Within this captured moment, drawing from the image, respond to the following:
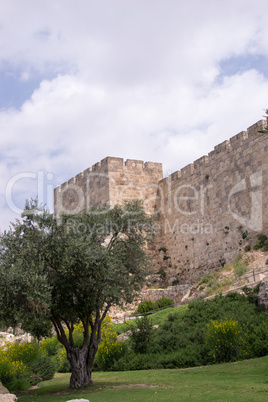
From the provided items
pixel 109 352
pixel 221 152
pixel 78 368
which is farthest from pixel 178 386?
pixel 221 152

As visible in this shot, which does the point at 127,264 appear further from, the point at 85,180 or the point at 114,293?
the point at 85,180

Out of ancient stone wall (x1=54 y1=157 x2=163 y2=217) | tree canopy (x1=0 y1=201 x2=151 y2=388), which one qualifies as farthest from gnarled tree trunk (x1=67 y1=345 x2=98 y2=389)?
ancient stone wall (x1=54 y1=157 x2=163 y2=217)

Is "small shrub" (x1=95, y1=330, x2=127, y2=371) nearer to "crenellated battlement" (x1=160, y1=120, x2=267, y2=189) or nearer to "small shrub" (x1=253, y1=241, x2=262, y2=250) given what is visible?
"small shrub" (x1=253, y1=241, x2=262, y2=250)

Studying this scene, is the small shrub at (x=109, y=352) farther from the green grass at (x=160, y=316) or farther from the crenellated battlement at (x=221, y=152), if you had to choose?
the crenellated battlement at (x=221, y=152)

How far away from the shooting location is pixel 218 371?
10.6m

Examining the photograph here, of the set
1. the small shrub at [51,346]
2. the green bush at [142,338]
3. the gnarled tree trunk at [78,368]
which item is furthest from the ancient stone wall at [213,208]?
the gnarled tree trunk at [78,368]

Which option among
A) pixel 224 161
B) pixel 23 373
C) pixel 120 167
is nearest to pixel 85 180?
pixel 120 167

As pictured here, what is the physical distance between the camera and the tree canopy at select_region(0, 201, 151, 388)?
9.53m

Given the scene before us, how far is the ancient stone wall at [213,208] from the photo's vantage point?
738 inches

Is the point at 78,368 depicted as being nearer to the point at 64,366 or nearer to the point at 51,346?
the point at 64,366

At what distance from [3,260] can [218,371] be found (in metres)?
5.27

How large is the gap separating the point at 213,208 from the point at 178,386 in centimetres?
1242

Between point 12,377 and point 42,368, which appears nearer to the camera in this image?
point 12,377

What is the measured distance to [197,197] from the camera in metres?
22.4
